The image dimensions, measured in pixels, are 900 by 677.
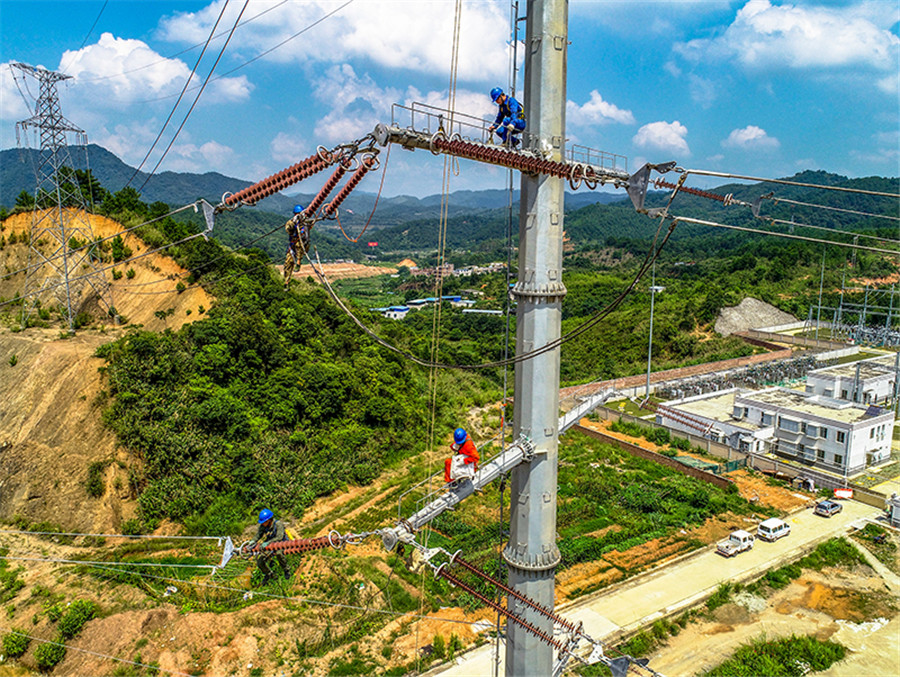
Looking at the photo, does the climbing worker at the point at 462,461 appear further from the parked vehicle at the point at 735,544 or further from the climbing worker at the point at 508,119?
the parked vehicle at the point at 735,544

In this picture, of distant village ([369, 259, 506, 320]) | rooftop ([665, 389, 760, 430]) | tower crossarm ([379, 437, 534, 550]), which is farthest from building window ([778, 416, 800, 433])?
distant village ([369, 259, 506, 320])

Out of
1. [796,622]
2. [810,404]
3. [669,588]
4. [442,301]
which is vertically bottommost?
[796,622]

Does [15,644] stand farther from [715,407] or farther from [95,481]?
[715,407]

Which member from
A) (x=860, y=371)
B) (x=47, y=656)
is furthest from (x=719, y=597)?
(x=860, y=371)

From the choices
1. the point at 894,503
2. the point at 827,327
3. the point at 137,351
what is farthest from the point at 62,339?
the point at 827,327

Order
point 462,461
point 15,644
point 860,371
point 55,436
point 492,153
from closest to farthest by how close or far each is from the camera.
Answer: point 492,153, point 462,461, point 15,644, point 55,436, point 860,371

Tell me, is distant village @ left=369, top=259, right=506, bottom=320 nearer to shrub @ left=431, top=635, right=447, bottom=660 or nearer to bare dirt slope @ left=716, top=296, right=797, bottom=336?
bare dirt slope @ left=716, top=296, right=797, bottom=336

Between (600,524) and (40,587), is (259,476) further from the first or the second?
(600,524)

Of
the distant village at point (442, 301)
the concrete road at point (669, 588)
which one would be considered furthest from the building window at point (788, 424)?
the distant village at point (442, 301)
